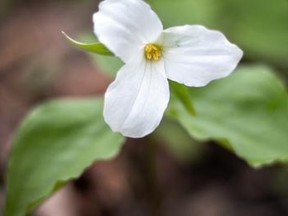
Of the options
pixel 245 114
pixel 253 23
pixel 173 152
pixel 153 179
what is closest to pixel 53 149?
pixel 153 179

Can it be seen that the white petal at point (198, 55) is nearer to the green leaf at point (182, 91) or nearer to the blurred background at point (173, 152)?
the green leaf at point (182, 91)

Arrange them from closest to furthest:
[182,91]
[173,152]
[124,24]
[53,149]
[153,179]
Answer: [124,24] < [182,91] < [53,149] < [153,179] < [173,152]

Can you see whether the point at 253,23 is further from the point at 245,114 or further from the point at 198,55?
the point at 198,55

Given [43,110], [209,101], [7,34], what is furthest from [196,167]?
[7,34]

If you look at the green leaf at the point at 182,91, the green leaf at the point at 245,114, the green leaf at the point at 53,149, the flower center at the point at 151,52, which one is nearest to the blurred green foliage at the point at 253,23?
the green leaf at the point at 245,114

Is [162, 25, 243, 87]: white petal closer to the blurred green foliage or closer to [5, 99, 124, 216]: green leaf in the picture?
[5, 99, 124, 216]: green leaf

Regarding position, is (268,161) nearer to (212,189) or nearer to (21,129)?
(21,129)
